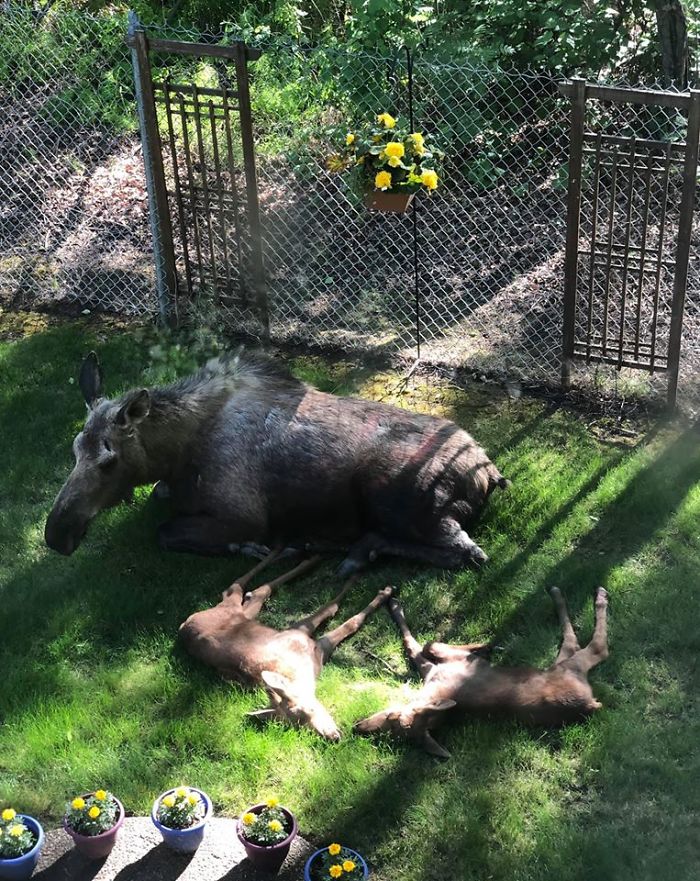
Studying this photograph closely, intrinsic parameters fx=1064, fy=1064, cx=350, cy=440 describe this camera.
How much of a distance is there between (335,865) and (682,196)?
496 centimetres

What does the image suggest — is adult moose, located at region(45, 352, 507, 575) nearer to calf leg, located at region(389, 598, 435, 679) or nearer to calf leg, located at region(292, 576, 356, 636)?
calf leg, located at region(292, 576, 356, 636)

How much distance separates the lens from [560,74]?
370 inches

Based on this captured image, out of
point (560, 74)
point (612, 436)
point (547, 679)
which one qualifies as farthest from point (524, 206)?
point (547, 679)

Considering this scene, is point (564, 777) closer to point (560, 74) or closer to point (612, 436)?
point (612, 436)

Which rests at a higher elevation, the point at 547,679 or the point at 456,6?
the point at 456,6

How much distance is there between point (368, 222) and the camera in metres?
10.0

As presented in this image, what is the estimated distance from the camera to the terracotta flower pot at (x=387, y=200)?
24.5 ft

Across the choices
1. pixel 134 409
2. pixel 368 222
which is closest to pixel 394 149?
pixel 134 409

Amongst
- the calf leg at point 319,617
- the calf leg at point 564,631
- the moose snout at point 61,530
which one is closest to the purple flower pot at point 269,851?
the calf leg at point 319,617

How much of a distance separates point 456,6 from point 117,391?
204 inches

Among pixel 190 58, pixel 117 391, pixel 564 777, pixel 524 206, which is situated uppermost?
pixel 190 58

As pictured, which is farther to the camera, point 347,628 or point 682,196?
point 682,196

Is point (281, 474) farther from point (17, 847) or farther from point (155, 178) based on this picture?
point (155, 178)

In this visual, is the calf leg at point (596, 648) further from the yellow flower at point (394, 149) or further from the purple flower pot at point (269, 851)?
the yellow flower at point (394, 149)
